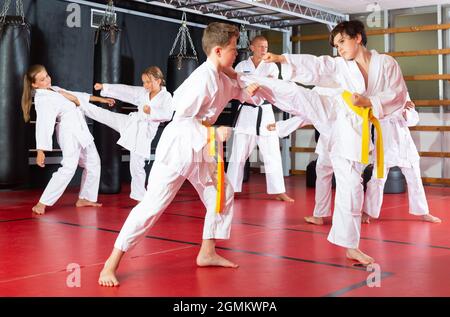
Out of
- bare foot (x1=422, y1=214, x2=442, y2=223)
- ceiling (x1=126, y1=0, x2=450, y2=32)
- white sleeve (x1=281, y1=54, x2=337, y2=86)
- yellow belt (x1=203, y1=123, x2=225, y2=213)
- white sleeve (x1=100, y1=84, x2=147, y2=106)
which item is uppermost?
ceiling (x1=126, y1=0, x2=450, y2=32)

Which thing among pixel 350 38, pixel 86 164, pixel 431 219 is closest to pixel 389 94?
pixel 350 38

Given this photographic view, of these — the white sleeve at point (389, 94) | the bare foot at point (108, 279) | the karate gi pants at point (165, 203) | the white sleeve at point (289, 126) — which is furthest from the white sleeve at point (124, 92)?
the bare foot at point (108, 279)

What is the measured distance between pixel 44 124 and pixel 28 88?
13.0 inches

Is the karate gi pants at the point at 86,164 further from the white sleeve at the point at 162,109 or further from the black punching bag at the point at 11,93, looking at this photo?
the white sleeve at the point at 162,109

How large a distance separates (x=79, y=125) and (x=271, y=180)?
77.6 inches

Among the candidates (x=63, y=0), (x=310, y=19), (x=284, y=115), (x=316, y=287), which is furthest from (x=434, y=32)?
(x=316, y=287)

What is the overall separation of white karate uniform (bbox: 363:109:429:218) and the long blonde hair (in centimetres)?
287

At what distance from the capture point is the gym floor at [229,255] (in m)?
2.55

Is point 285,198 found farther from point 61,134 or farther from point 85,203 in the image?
point 61,134

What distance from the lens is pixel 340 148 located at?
10.1 feet

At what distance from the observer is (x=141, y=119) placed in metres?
5.72

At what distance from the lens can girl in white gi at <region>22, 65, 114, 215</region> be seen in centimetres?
499

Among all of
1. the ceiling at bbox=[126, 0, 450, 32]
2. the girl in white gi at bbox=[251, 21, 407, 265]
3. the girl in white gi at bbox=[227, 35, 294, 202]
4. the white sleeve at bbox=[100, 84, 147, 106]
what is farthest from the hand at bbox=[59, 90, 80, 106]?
the girl in white gi at bbox=[251, 21, 407, 265]

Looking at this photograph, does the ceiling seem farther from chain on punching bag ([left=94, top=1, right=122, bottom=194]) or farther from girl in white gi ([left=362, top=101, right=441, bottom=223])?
girl in white gi ([left=362, top=101, right=441, bottom=223])
